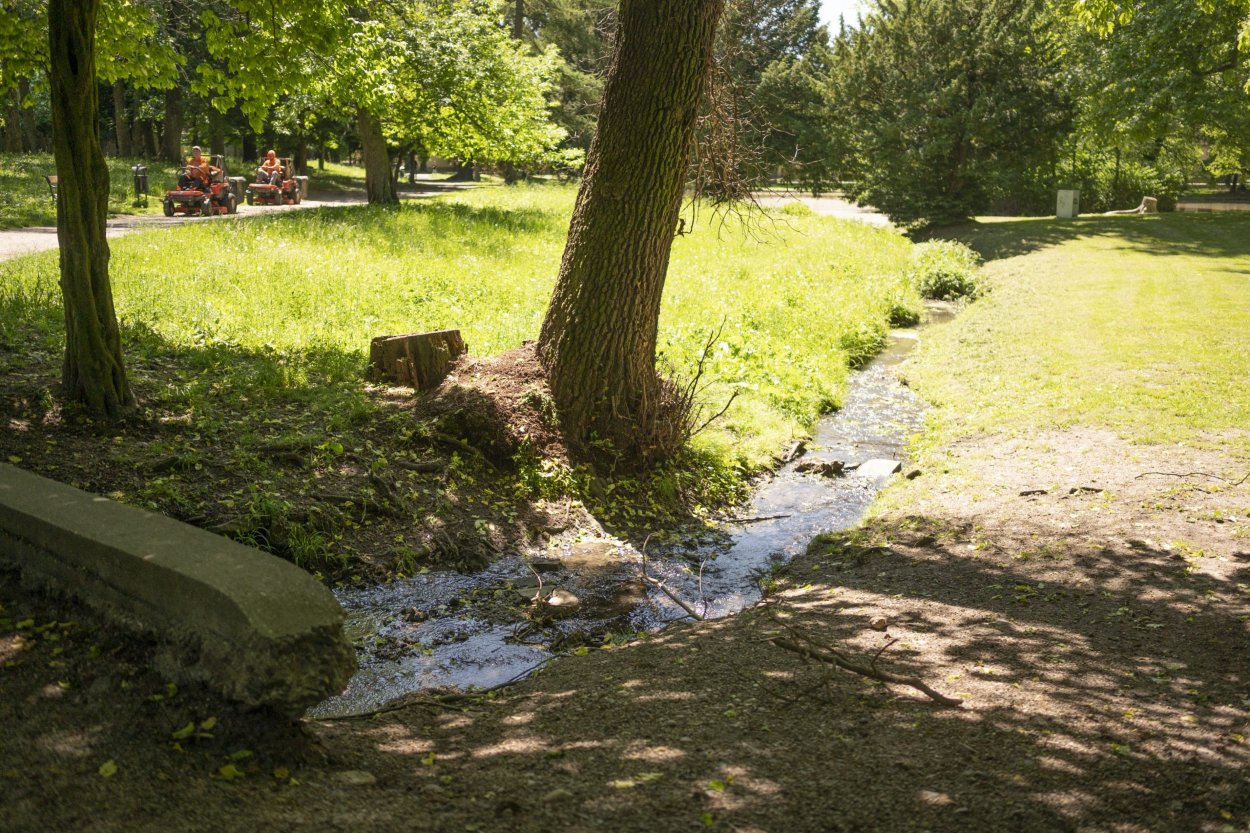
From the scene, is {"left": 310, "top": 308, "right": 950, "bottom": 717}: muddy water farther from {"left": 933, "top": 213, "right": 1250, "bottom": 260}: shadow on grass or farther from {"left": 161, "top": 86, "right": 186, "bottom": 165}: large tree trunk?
{"left": 161, "top": 86, "right": 186, "bottom": 165}: large tree trunk

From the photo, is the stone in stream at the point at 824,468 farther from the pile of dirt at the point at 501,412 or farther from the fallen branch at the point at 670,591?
the pile of dirt at the point at 501,412

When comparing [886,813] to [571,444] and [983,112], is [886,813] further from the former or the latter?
[983,112]

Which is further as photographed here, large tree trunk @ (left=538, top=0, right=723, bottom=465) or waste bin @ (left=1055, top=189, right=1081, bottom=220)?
waste bin @ (left=1055, top=189, right=1081, bottom=220)

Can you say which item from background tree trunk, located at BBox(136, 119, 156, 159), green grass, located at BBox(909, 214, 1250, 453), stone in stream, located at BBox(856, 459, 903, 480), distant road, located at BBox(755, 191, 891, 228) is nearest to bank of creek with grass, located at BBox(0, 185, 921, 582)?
stone in stream, located at BBox(856, 459, 903, 480)

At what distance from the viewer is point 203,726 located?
398 centimetres

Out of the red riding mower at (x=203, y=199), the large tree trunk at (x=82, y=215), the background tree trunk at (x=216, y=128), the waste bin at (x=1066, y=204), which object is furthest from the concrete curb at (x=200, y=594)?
the background tree trunk at (x=216, y=128)

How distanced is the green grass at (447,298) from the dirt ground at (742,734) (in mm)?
4831

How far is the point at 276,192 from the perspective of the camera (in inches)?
1115

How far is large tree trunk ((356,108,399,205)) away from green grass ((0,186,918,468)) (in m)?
3.09

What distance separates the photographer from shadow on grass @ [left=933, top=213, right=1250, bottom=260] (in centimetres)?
2720

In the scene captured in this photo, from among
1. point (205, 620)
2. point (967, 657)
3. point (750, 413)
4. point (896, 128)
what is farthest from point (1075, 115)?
point (205, 620)

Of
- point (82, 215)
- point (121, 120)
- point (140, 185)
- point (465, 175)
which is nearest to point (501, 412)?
point (82, 215)

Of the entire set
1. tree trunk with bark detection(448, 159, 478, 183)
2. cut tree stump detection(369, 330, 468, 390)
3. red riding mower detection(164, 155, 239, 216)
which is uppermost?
tree trunk with bark detection(448, 159, 478, 183)

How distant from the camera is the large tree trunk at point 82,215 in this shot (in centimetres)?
725
